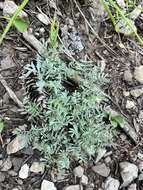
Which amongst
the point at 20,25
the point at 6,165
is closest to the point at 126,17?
the point at 20,25

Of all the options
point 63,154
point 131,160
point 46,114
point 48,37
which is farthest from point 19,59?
point 131,160

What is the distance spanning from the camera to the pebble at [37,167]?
4.87ft

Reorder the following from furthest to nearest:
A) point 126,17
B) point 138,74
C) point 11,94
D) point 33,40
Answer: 1. point 126,17
2. point 138,74
3. point 33,40
4. point 11,94

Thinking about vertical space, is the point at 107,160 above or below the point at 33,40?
below

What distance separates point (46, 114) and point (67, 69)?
0.65 ft

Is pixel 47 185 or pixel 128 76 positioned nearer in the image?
pixel 47 185

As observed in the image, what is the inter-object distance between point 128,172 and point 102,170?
0.32 feet

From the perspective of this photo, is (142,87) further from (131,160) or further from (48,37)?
(48,37)

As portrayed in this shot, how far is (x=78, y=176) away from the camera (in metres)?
1.51

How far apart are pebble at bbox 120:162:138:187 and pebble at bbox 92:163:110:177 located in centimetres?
6

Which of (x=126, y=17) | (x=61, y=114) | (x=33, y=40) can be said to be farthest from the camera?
(x=126, y=17)

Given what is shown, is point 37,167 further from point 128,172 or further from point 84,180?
point 128,172

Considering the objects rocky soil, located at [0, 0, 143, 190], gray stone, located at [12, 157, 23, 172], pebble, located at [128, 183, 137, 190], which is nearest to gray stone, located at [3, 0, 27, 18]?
rocky soil, located at [0, 0, 143, 190]

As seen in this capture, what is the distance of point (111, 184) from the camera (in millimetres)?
1512
